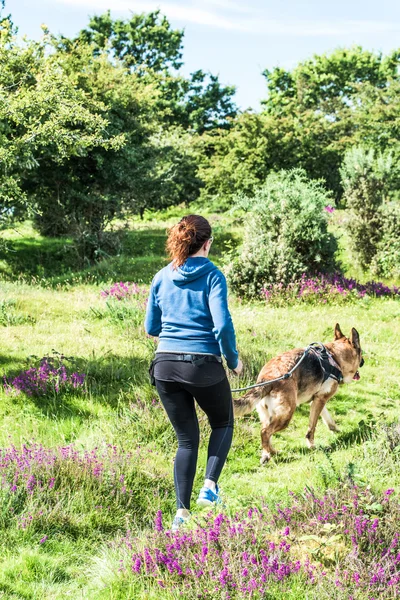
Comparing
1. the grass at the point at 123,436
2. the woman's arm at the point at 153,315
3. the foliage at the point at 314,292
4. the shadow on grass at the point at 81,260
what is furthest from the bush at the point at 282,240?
the woman's arm at the point at 153,315

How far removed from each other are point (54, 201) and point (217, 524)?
1744 centimetres

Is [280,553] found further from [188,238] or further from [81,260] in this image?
[81,260]

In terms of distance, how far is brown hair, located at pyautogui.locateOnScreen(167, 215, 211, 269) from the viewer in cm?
409

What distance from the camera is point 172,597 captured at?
3.20m

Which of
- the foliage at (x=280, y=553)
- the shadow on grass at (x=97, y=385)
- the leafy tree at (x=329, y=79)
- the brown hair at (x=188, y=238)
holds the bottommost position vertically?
the shadow on grass at (x=97, y=385)

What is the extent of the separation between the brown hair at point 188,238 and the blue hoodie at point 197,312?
0.19 ft

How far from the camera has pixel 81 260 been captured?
766 inches

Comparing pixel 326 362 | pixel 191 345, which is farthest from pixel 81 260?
pixel 191 345

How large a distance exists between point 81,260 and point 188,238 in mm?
15897

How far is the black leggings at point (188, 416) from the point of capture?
406cm

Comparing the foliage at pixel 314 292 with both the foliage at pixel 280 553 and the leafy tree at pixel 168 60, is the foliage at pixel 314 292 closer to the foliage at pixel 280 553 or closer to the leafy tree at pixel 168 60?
the foliage at pixel 280 553

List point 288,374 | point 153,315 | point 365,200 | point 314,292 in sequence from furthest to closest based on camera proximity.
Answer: point 365,200 → point 314,292 → point 288,374 → point 153,315

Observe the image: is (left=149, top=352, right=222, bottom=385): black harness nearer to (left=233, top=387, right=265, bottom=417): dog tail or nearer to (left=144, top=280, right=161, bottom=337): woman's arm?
(left=144, top=280, right=161, bottom=337): woman's arm

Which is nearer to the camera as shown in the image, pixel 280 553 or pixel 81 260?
pixel 280 553
